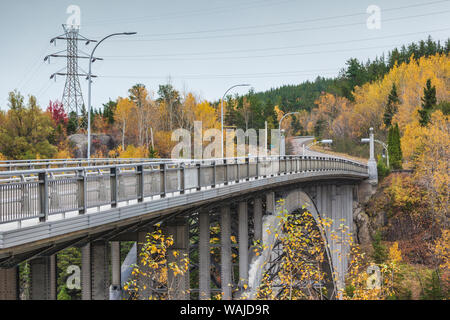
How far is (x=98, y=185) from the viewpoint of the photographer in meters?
9.66

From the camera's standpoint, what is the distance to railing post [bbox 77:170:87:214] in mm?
8906

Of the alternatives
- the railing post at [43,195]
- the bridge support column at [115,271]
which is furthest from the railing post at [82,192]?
the bridge support column at [115,271]

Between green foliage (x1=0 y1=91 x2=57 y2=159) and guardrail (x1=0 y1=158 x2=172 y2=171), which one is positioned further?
green foliage (x1=0 y1=91 x2=57 y2=159)

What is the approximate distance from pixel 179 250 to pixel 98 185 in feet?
12.0

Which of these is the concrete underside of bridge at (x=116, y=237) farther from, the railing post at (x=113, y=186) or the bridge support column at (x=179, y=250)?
the railing post at (x=113, y=186)

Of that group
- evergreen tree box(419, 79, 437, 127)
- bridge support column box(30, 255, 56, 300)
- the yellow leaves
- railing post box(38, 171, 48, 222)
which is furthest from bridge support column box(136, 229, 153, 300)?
evergreen tree box(419, 79, 437, 127)

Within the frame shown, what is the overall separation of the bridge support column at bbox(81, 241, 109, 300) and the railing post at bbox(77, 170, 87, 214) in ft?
4.51

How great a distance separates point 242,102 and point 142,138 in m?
36.8

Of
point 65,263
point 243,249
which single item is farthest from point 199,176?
point 65,263

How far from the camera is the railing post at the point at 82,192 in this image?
8906mm

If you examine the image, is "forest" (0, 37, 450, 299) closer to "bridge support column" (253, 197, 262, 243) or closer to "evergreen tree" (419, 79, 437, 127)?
"evergreen tree" (419, 79, 437, 127)
